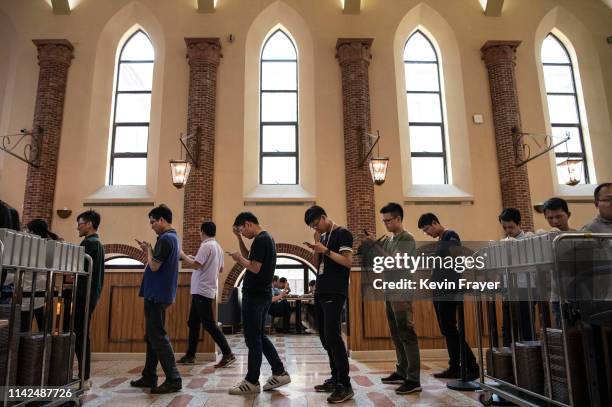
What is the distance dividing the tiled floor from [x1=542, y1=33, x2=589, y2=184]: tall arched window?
24.8 feet

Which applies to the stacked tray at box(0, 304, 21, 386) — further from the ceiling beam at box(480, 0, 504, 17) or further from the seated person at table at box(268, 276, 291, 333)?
the ceiling beam at box(480, 0, 504, 17)

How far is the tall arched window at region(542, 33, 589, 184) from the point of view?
10640 millimetres

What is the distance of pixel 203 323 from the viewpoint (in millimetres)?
5469

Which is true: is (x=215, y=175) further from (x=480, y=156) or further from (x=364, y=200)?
(x=480, y=156)

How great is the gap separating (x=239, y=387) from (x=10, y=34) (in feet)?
35.3

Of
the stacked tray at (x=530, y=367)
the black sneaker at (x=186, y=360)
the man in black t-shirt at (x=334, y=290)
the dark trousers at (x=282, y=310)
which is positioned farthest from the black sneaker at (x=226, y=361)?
the dark trousers at (x=282, y=310)

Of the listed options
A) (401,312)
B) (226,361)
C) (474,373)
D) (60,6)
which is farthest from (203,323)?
(60,6)

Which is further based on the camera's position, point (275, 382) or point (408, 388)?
point (275, 382)

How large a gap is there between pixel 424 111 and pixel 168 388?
893 cm

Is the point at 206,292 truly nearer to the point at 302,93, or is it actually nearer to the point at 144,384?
the point at 144,384

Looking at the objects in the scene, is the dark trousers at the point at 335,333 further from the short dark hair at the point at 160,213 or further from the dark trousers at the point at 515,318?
the short dark hair at the point at 160,213

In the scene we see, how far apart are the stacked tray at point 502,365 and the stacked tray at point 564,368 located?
539 mm

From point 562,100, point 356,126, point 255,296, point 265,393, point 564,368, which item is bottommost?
point 265,393

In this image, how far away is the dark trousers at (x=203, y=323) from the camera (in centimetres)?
545
